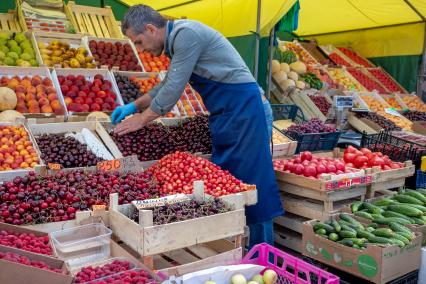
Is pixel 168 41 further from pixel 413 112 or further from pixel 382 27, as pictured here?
pixel 382 27

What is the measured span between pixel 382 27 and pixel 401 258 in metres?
8.50

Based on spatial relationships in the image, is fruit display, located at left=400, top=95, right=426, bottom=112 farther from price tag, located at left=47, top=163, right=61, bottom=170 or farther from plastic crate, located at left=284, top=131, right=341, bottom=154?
price tag, located at left=47, top=163, right=61, bottom=170

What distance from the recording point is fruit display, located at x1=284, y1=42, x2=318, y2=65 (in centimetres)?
992

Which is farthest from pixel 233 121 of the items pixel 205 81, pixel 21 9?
pixel 21 9

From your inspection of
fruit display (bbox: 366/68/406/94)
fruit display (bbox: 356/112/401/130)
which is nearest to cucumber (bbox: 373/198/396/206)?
fruit display (bbox: 356/112/401/130)

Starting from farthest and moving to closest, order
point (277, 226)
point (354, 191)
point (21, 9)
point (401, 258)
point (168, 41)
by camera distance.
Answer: point (21, 9), point (277, 226), point (354, 191), point (168, 41), point (401, 258)

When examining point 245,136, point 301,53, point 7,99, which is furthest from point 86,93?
point 301,53

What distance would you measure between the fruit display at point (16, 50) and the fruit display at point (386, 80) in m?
7.67

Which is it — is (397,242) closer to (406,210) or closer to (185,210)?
(406,210)

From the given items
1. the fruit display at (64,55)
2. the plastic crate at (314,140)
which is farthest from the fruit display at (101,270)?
the fruit display at (64,55)

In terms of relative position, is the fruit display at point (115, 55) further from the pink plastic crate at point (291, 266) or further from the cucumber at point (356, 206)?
the pink plastic crate at point (291, 266)

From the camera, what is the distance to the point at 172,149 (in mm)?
4059

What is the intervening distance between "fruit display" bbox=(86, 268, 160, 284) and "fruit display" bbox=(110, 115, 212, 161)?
171 cm

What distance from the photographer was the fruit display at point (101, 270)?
86.2 inches
